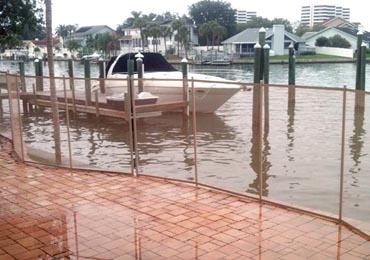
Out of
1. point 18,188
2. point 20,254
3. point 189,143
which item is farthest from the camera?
point 189,143

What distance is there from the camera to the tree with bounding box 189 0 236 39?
101 metres

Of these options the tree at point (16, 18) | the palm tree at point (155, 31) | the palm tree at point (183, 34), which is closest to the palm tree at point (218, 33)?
the palm tree at point (183, 34)

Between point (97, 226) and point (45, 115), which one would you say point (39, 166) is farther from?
point (45, 115)

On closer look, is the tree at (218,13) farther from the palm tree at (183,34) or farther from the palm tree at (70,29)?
the palm tree at (70,29)

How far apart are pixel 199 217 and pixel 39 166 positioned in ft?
13.5

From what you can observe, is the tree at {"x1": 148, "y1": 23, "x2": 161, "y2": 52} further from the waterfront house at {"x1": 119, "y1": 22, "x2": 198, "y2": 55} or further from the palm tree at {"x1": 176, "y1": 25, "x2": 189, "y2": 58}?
the palm tree at {"x1": 176, "y1": 25, "x2": 189, "y2": 58}

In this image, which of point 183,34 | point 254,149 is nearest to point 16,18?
point 254,149

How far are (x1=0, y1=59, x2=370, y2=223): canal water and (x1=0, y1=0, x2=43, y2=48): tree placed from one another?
3586 mm

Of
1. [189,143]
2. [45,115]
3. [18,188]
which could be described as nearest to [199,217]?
[18,188]

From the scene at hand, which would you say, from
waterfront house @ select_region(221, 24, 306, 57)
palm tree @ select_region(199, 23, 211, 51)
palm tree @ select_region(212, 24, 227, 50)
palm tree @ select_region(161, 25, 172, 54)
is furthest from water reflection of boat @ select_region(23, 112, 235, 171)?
palm tree @ select_region(199, 23, 211, 51)

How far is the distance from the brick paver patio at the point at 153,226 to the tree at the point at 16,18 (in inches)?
504

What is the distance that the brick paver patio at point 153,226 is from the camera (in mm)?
4938

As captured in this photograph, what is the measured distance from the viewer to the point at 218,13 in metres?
101

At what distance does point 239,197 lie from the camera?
6762 millimetres
